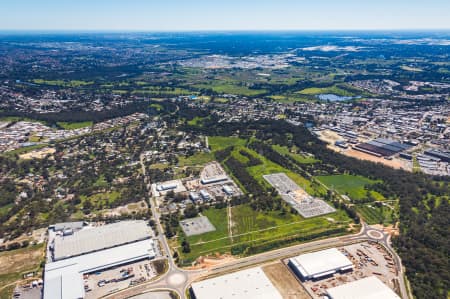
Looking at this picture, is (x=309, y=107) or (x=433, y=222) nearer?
(x=433, y=222)

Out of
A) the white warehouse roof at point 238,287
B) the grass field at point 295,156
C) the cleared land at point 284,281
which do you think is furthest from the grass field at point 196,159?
the white warehouse roof at point 238,287

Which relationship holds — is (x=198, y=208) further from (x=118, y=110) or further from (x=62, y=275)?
(x=118, y=110)

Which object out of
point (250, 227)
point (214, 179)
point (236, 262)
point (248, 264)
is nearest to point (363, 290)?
point (248, 264)

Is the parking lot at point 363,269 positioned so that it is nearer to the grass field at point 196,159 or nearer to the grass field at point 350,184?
the grass field at point 350,184

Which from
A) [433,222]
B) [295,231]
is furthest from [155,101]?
[433,222]

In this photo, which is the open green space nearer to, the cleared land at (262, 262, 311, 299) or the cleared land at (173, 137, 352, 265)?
the cleared land at (173, 137, 352, 265)

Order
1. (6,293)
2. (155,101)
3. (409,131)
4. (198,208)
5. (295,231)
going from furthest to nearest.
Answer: (155,101) < (409,131) < (198,208) < (295,231) < (6,293)

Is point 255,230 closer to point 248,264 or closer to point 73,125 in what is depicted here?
point 248,264
